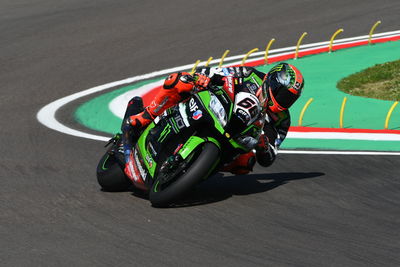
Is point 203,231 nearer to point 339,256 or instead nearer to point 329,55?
point 339,256

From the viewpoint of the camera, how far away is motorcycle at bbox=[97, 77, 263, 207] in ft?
26.9

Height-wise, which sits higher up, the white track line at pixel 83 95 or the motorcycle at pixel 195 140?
the motorcycle at pixel 195 140

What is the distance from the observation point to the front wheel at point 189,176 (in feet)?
26.4

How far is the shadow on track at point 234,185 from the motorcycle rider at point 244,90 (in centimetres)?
35

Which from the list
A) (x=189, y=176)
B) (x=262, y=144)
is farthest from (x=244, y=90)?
(x=189, y=176)

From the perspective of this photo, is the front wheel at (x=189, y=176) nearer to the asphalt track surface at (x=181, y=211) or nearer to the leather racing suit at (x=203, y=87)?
the asphalt track surface at (x=181, y=211)

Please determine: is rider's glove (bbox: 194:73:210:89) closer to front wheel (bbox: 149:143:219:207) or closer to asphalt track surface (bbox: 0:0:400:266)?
front wheel (bbox: 149:143:219:207)

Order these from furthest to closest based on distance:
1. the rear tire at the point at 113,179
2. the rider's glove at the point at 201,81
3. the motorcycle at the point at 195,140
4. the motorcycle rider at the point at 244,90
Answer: the rear tire at the point at 113,179
the motorcycle rider at the point at 244,90
the rider's glove at the point at 201,81
the motorcycle at the point at 195,140

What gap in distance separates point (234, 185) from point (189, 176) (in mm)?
1618

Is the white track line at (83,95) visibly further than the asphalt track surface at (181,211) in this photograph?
Yes

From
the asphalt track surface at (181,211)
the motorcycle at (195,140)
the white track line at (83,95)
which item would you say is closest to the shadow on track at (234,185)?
the asphalt track surface at (181,211)

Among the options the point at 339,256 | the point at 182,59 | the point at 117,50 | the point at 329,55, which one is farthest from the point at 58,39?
the point at 339,256

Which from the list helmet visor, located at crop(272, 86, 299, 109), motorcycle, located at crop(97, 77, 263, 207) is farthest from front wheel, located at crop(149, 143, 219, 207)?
helmet visor, located at crop(272, 86, 299, 109)

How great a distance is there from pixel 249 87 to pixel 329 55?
11372mm
